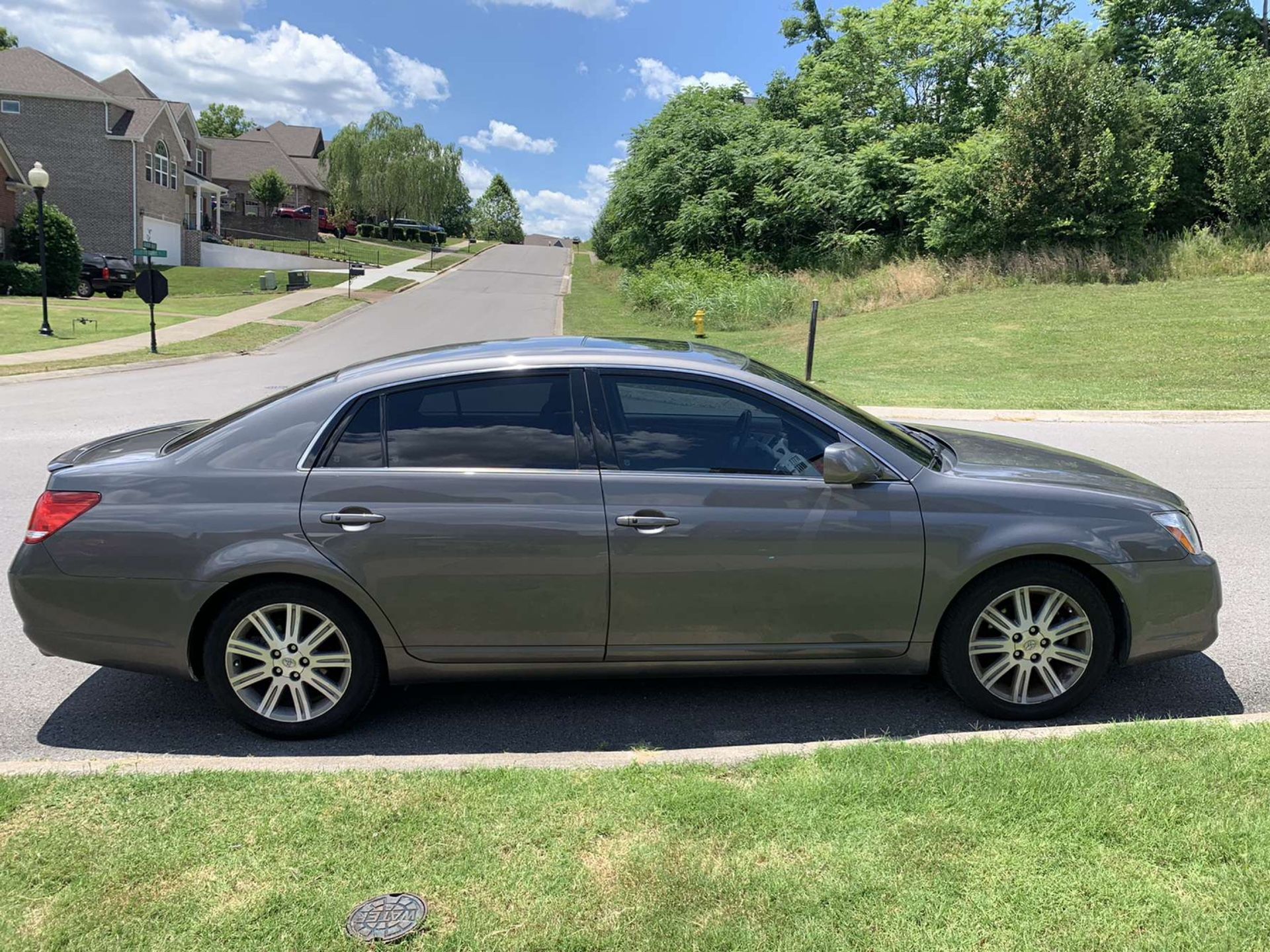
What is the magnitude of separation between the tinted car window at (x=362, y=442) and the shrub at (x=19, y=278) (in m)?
36.5

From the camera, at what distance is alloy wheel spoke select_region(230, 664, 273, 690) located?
3896 mm

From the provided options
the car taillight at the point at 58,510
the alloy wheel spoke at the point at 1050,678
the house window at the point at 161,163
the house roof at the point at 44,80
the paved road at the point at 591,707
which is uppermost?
the house roof at the point at 44,80

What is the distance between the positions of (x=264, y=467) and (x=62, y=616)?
1.04 m

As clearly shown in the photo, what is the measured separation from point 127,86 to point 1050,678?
66753 millimetres

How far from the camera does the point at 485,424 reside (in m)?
4.02

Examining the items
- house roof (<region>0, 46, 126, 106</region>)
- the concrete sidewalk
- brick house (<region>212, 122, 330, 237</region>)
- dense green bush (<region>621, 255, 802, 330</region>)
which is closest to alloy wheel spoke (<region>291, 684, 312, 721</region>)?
the concrete sidewalk

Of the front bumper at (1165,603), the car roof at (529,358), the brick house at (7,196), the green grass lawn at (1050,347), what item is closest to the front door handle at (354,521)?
the car roof at (529,358)

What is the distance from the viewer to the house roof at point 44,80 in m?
45.4

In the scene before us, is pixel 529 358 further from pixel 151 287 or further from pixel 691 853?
pixel 151 287

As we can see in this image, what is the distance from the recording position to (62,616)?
3920 millimetres

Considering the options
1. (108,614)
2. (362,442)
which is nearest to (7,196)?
(108,614)

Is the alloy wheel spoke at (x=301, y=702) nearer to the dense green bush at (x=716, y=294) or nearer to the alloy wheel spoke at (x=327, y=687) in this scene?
the alloy wheel spoke at (x=327, y=687)

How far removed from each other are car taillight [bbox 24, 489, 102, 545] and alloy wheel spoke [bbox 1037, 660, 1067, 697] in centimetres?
397

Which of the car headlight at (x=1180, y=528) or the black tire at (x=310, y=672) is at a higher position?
the car headlight at (x=1180, y=528)
